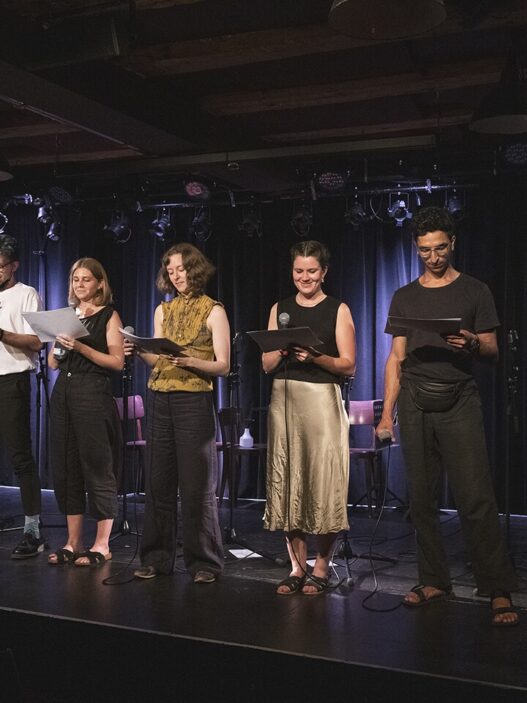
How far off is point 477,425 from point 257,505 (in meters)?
4.20

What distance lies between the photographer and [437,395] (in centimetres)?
362

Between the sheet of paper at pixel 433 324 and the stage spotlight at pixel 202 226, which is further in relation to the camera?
the stage spotlight at pixel 202 226

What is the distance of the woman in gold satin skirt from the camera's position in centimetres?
389

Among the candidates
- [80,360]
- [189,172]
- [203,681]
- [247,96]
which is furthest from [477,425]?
[189,172]

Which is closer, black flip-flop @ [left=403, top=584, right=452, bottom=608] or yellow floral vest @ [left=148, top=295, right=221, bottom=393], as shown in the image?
black flip-flop @ [left=403, top=584, right=452, bottom=608]

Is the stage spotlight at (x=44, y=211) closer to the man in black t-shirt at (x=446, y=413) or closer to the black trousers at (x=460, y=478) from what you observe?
the man in black t-shirt at (x=446, y=413)

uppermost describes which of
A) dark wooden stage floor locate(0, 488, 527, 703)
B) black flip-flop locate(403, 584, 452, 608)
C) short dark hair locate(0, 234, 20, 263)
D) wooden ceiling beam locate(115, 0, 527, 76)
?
wooden ceiling beam locate(115, 0, 527, 76)

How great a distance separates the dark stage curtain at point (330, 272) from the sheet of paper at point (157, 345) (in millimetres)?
2798

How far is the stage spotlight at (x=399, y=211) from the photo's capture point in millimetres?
7055

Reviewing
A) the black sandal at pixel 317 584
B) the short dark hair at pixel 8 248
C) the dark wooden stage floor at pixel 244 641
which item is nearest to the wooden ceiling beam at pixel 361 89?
the short dark hair at pixel 8 248

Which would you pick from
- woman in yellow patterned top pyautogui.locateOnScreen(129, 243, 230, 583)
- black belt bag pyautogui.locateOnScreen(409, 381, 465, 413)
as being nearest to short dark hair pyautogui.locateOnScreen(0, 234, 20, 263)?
woman in yellow patterned top pyautogui.locateOnScreen(129, 243, 230, 583)

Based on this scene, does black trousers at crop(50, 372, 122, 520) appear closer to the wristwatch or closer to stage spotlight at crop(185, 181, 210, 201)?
the wristwatch

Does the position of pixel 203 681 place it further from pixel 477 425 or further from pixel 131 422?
pixel 131 422

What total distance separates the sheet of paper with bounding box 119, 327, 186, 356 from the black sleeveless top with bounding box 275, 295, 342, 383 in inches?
19.4
